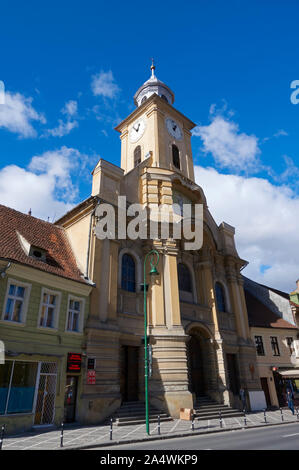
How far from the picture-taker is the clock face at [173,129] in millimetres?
32094

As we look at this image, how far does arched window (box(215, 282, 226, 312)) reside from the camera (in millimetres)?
28200

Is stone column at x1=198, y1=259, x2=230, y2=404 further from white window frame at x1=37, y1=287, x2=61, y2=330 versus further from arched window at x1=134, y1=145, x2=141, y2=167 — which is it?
white window frame at x1=37, y1=287, x2=61, y2=330

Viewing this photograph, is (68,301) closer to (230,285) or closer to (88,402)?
(88,402)

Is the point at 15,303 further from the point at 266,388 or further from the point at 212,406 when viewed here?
the point at 266,388

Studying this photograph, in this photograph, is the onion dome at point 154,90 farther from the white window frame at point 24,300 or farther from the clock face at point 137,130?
the white window frame at point 24,300

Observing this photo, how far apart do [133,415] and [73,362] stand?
4360 millimetres

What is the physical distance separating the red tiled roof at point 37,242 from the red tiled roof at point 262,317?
18982 millimetres

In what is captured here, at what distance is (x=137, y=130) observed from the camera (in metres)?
32.6

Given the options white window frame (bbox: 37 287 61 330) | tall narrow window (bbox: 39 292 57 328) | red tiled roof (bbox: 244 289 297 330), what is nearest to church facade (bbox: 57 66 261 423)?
white window frame (bbox: 37 287 61 330)

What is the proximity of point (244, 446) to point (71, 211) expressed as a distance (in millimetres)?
16762

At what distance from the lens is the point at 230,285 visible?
1158 inches

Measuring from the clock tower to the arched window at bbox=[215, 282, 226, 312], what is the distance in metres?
10.9
